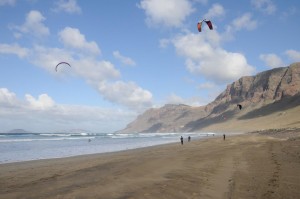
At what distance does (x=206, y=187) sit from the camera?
1162cm

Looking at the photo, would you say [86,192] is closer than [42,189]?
Yes

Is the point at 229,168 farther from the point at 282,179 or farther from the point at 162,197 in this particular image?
the point at 162,197

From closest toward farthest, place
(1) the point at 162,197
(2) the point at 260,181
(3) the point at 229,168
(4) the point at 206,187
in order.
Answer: (1) the point at 162,197
(4) the point at 206,187
(2) the point at 260,181
(3) the point at 229,168

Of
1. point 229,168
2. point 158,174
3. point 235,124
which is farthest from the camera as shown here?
point 235,124

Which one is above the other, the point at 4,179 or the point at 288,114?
the point at 288,114

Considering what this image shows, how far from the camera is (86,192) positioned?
1096 cm

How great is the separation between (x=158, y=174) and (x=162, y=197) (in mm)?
5171

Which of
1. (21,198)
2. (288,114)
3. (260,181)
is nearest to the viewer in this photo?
(21,198)

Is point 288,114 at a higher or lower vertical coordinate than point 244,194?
higher

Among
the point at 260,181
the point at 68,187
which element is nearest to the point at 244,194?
the point at 260,181

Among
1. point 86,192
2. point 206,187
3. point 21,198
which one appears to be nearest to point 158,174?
point 206,187

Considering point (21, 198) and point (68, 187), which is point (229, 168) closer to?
point (68, 187)

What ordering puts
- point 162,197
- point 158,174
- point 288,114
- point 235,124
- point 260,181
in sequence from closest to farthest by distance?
point 162,197, point 260,181, point 158,174, point 288,114, point 235,124

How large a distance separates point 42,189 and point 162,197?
16.0 feet
